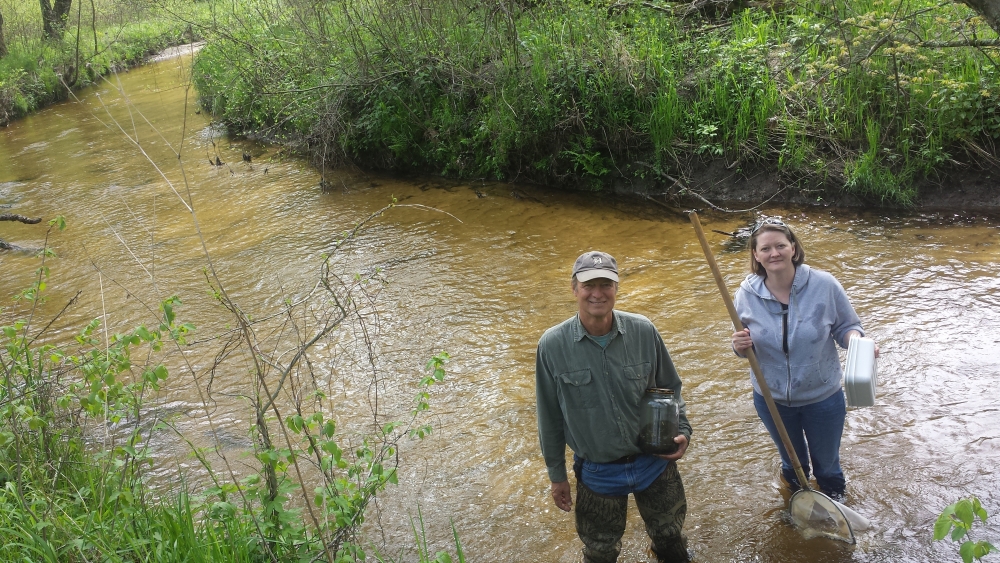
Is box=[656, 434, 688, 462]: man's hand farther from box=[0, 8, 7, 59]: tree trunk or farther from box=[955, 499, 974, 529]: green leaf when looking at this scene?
box=[0, 8, 7, 59]: tree trunk

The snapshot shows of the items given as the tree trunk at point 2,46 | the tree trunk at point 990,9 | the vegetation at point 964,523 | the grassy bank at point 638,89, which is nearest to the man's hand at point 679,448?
the vegetation at point 964,523

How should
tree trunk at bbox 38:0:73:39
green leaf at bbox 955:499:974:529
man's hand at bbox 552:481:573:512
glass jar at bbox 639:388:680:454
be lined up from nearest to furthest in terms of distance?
green leaf at bbox 955:499:974:529 → glass jar at bbox 639:388:680:454 → man's hand at bbox 552:481:573:512 → tree trunk at bbox 38:0:73:39

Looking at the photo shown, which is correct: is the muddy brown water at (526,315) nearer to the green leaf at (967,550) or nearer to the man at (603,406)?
the man at (603,406)

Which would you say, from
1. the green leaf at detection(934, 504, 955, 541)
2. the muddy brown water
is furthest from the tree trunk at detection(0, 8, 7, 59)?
the green leaf at detection(934, 504, 955, 541)

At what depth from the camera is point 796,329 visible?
3559mm

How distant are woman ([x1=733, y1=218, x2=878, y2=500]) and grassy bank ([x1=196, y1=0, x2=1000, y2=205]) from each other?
13.6 feet

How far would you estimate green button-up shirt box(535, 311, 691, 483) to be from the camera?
3248 mm

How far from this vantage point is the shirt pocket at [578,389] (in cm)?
324

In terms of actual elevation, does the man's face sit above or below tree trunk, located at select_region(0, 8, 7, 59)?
below

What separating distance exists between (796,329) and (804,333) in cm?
4

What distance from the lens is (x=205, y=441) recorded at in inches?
225

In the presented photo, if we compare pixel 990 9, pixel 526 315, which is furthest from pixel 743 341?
pixel 526 315

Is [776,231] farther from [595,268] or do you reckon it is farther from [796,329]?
[595,268]

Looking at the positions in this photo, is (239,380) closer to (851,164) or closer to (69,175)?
(851,164)
